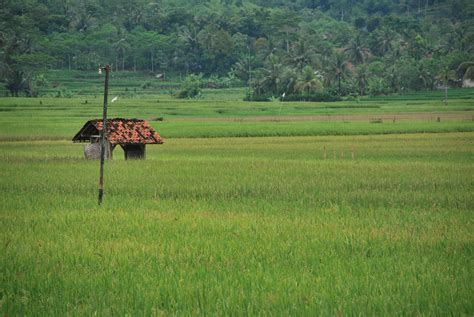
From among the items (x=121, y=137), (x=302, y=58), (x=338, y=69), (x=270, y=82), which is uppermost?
(x=302, y=58)

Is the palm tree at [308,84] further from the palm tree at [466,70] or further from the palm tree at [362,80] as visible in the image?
the palm tree at [466,70]

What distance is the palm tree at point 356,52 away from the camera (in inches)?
4572

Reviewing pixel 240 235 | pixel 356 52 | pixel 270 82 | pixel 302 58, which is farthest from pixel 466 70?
pixel 240 235

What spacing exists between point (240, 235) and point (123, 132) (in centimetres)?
1799

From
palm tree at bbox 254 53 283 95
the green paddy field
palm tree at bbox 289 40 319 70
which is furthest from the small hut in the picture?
palm tree at bbox 289 40 319 70

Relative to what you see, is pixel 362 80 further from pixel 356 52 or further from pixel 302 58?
pixel 356 52

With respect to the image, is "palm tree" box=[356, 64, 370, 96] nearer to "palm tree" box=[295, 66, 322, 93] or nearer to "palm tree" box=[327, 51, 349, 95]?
"palm tree" box=[327, 51, 349, 95]

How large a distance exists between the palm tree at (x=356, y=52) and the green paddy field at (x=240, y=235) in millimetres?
88781

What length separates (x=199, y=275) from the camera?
8898 mm

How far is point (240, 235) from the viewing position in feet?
37.5

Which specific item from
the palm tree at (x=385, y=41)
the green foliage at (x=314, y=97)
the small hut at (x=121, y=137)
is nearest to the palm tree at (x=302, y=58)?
the green foliage at (x=314, y=97)

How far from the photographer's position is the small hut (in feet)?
94.0

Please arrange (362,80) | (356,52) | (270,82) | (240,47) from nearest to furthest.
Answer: (270,82)
(362,80)
(356,52)
(240,47)

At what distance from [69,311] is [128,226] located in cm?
478
